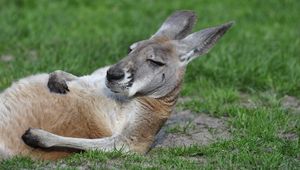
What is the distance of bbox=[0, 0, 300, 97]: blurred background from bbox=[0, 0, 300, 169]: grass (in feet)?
0.04

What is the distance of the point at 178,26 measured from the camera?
728cm

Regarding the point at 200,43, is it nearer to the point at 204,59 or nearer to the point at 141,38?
the point at 204,59

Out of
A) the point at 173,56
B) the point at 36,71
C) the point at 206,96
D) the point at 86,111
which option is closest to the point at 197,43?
the point at 173,56

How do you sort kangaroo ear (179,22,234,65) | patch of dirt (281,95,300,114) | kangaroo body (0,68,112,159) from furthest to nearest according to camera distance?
patch of dirt (281,95,300,114), kangaroo ear (179,22,234,65), kangaroo body (0,68,112,159)

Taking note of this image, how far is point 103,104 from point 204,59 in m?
3.09

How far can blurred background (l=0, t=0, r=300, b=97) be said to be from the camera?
911 cm

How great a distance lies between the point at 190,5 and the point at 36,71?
13.0ft

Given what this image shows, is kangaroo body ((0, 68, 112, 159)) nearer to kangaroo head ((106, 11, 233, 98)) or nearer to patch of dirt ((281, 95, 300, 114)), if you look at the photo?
kangaroo head ((106, 11, 233, 98))

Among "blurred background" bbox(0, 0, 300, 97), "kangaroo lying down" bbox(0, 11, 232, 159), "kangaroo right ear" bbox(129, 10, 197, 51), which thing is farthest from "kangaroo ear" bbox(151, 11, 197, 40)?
"blurred background" bbox(0, 0, 300, 97)

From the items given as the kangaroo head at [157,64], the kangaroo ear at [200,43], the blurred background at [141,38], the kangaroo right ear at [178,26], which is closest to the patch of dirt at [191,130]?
the kangaroo head at [157,64]

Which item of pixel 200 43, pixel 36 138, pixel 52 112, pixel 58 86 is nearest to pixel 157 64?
pixel 200 43

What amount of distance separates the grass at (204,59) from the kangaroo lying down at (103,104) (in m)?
0.18

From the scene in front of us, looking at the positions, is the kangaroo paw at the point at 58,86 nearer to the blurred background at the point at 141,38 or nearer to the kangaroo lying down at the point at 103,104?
the kangaroo lying down at the point at 103,104

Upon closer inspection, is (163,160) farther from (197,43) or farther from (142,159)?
(197,43)
